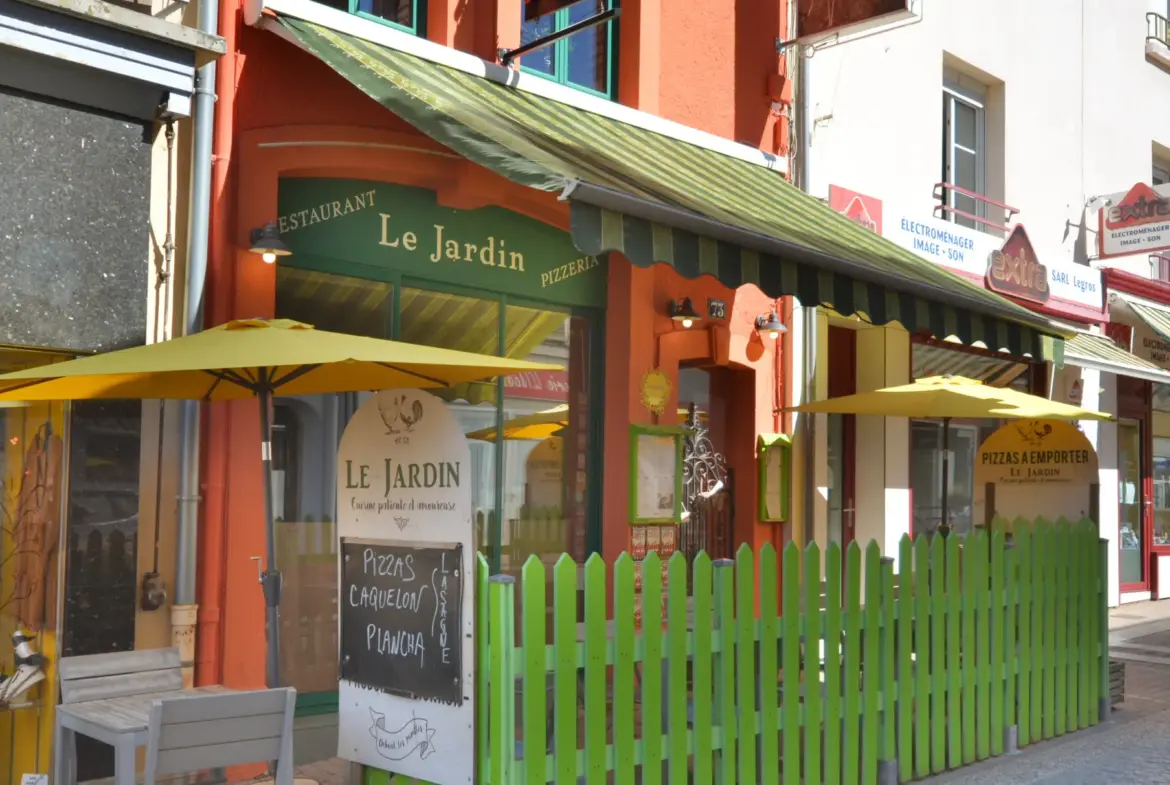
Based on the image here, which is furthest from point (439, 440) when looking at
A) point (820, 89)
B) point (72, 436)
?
point (820, 89)

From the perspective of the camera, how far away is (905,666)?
270 inches

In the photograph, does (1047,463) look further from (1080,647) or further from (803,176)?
(803,176)

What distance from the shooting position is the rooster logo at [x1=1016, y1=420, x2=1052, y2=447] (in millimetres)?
9578

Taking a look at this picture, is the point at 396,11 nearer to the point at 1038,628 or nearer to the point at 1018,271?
the point at 1038,628

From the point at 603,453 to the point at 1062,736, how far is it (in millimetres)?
3678

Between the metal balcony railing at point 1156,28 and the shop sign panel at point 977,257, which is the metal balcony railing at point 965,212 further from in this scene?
the metal balcony railing at point 1156,28

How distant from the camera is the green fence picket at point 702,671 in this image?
5789 mm

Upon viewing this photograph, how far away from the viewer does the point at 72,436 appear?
632 centimetres

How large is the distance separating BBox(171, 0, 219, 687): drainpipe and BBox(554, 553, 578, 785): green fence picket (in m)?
2.35

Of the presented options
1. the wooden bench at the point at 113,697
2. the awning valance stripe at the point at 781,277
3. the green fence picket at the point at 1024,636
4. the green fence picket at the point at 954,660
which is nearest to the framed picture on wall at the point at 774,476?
the awning valance stripe at the point at 781,277

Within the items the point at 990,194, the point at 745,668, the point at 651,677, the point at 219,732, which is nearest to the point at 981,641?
the point at 745,668

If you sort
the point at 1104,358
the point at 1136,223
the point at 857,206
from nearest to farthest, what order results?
1. the point at 857,206
2. the point at 1104,358
3. the point at 1136,223

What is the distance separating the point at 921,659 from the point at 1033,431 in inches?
130

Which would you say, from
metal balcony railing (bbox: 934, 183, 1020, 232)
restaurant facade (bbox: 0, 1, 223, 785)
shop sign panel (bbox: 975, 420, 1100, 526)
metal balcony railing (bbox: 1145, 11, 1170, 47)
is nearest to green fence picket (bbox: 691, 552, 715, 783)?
restaurant facade (bbox: 0, 1, 223, 785)
